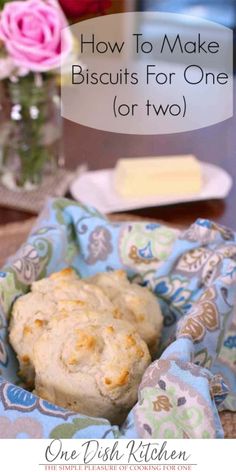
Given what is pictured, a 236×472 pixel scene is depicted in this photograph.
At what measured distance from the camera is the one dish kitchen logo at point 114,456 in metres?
0.42

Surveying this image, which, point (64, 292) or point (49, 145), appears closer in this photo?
point (64, 292)

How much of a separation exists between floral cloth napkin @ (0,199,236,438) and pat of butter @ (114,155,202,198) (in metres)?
0.24

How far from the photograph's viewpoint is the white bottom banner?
0.41m

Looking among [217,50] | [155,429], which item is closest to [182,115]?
[217,50]

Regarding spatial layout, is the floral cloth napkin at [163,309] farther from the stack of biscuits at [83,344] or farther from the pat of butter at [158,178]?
the pat of butter at [158,178]

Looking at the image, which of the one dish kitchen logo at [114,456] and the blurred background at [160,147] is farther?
the blurred background at [160,147]

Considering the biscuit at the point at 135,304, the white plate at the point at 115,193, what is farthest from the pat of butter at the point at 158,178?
the biscuit at the point at 135,304

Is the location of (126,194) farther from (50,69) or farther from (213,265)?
(213,265)

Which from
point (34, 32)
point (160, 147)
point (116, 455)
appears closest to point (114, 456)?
point (116, 455)

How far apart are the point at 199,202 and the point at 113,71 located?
0.93 feet

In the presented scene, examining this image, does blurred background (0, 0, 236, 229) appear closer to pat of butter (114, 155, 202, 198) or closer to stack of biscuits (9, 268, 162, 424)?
pat of butter (114, 155, 202, 198)

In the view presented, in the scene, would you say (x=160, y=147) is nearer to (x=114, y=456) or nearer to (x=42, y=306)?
(x=42, y=306)

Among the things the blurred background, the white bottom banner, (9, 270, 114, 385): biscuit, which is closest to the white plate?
the blurred background

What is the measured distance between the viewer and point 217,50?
2.18 feet
